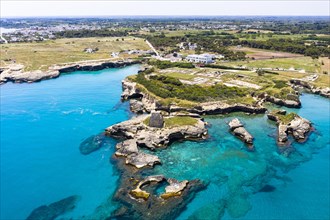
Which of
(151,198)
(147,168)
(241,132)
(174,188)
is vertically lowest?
(151,198)

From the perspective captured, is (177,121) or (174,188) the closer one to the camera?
(174,188)

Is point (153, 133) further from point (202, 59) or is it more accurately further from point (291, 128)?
point (202, 59)

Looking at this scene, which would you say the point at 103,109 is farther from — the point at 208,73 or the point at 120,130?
the point at 208,73

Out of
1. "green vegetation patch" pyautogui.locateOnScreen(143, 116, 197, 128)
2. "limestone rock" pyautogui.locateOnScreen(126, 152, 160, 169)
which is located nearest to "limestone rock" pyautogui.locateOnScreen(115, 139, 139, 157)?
"limestone rock" pyautogui.locateOnScreen(126, 152, 160, 169)

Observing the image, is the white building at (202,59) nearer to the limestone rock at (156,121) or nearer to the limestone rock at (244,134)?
the limestone rock at (244,134)

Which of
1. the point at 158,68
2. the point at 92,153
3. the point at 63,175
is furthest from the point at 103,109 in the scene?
the point at 158,68

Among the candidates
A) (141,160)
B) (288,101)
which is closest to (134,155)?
(141,160)

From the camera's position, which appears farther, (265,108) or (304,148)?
(265,108)
